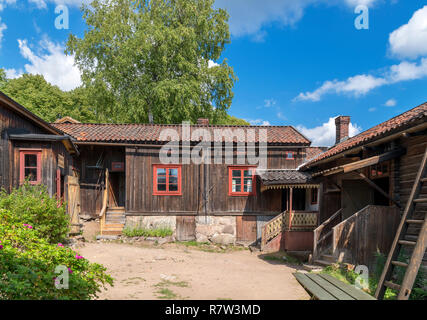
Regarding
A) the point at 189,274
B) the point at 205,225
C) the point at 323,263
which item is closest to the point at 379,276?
the point at 323,263

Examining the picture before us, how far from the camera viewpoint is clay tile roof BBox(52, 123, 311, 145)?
53.3ft

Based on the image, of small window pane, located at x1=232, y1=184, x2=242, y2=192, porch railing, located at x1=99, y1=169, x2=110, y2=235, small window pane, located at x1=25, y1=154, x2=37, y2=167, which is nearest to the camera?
small window pane, located at x1=25, y1=154, x2=37, y2=167

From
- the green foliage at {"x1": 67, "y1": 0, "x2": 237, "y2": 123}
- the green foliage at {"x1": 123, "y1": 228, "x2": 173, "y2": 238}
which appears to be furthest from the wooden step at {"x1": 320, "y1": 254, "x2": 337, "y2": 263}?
the green foliage at {"x1": 67, "y1": 0, "x2": 237, "y2": 123}

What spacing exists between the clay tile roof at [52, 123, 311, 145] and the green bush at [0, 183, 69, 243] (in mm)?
5977

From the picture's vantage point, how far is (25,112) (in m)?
11.1

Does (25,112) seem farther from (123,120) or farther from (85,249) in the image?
(123,120)

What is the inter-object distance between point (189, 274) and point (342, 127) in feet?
38.7

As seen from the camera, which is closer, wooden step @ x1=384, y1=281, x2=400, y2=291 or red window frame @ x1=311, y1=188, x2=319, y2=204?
wooden step @ x1=384, y1=281, x2=400, y2=291

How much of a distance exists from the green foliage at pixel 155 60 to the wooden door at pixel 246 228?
10.2 m

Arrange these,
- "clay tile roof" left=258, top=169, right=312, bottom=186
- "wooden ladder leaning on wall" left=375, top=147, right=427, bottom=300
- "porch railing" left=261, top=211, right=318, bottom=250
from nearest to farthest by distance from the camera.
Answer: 1. "wooden ladder leaning on wall" left=375, top=147, right=427, bottom=300
2. "porch railing" left=261, top=211, right=318, bottom=250
3. "clay tile roof" left=258, top=169, right=312, bottom=186

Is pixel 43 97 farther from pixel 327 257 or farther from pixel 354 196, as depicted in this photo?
pixel 327 257

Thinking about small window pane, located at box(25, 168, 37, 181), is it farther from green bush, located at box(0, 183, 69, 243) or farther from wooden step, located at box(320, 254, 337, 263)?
wooden step, located at box(320, 254, 337, 263)

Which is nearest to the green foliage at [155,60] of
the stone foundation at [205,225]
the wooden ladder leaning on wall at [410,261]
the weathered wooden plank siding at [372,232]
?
the stone foundation at [205,225]

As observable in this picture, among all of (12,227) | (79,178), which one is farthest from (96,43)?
(12,227)
